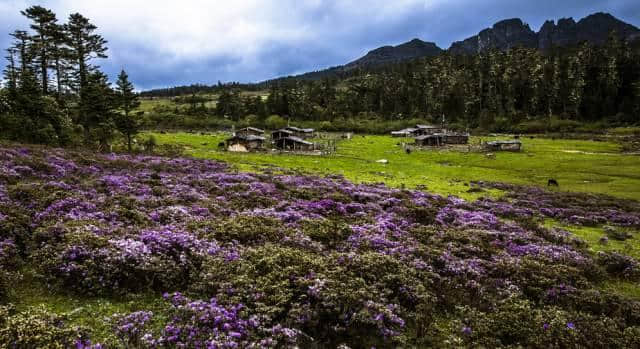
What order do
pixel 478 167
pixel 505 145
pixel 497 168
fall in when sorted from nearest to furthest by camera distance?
pixel 497 168 → pixel 478 167 → pixel 505 145

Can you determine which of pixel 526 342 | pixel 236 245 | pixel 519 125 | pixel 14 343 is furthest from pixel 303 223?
pixel 519 125

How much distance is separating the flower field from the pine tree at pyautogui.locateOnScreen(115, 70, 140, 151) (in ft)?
125

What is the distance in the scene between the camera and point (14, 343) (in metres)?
6.97

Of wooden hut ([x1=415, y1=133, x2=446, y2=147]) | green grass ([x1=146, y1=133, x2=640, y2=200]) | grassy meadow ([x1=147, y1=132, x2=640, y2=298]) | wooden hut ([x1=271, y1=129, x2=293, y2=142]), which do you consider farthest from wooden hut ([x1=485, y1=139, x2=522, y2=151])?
wooden hut ([x1=271, y1=129, x2=293, y2=142])

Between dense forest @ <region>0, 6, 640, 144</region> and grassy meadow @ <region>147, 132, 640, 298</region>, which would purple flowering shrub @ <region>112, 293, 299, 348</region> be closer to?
grassy meadow @ <region>147, 132, 640, 298</region>

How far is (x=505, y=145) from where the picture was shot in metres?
93.1

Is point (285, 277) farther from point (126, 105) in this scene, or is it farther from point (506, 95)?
point (506, 95)

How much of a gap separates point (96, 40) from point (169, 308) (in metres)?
83.4

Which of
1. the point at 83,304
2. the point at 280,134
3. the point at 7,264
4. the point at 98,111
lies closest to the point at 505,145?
the point at 280,134

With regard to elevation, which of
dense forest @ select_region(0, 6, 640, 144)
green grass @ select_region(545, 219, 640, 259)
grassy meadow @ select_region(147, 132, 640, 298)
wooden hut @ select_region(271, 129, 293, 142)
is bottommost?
green grass @ select_region(545, 219, 640, 259)

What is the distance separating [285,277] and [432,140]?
350 feet

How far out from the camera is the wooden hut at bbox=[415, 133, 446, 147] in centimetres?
10721

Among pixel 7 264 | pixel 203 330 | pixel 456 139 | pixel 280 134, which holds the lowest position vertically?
pixel 203 330

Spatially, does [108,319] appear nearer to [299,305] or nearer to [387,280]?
[299,305]
